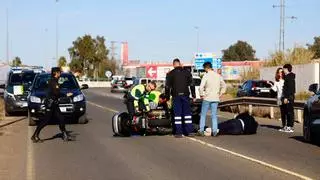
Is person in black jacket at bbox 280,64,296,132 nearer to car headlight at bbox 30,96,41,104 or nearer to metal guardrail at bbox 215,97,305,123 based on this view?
metal guardrail at bbox 215,97,305,123

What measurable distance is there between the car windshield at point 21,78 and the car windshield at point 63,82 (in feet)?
18.0

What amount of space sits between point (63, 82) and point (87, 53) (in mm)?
89387

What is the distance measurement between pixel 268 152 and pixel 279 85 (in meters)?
6.08

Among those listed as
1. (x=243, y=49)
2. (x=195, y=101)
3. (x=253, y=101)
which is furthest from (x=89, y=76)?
(x=195, y=101)

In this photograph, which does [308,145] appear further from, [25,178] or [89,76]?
[89,76]

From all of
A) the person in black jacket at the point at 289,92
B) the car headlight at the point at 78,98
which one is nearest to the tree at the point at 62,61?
the car headlight at the point at 78,98

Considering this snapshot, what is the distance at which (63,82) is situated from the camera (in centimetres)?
2250

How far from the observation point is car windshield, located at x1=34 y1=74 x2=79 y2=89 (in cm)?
2222

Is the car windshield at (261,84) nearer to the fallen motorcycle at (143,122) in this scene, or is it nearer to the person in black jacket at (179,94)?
the fallen motorcycle at (143,122)

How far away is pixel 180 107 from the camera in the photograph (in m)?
15.5

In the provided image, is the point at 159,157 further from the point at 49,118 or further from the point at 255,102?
the point at 255,102

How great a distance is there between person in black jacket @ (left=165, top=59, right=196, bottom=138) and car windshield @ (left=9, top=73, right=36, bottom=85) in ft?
44.4

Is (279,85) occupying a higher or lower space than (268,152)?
higher

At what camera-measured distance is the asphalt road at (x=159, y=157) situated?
10.2 metres
